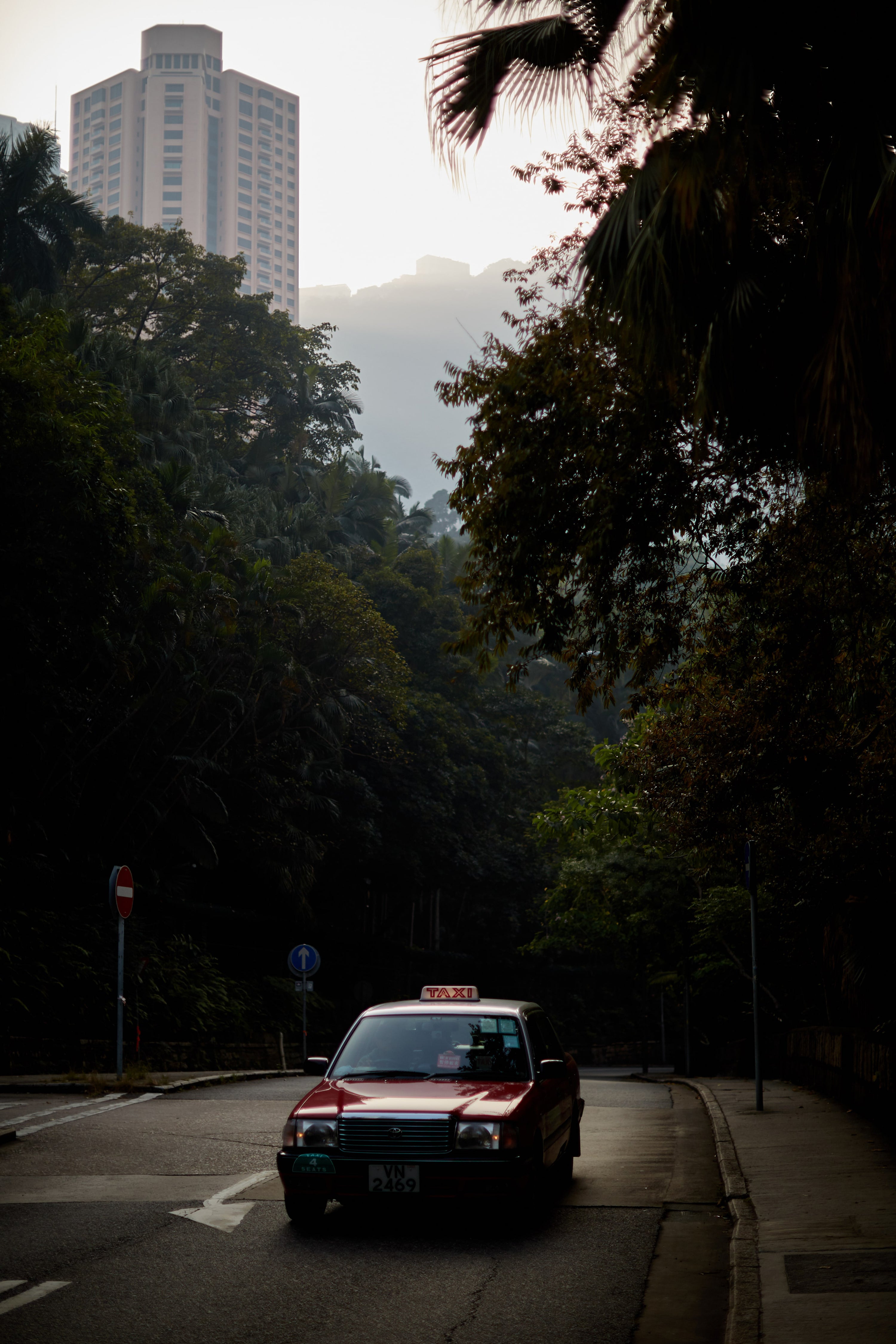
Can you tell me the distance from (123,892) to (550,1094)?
11.2m

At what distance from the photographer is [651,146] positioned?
9.26 meters

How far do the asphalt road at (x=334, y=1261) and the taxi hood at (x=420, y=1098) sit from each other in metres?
0.54

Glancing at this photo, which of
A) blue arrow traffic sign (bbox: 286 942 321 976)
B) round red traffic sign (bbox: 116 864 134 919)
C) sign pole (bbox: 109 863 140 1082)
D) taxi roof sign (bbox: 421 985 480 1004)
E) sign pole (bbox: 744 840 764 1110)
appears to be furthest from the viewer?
blue arrow traffic sign (bbox: 286 942 321 976)

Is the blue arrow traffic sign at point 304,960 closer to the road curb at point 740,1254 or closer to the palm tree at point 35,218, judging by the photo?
the road curb at point 740,1254

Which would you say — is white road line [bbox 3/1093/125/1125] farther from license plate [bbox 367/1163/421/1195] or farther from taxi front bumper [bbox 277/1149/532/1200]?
license plate [bbox 367/1163/421/1195]

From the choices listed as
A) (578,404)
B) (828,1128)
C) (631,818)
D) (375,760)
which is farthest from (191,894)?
(578,404)

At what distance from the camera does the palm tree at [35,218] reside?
45469 mm

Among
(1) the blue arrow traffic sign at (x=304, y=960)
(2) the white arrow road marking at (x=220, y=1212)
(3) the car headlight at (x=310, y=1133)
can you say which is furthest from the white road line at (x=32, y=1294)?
(1) the blue arrow traffic sign at (x=304, y=960)

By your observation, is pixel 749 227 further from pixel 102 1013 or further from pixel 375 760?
pixel 375 760

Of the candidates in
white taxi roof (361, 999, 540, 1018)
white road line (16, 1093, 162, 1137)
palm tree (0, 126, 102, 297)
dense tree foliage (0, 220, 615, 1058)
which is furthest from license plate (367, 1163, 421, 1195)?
palm tree (0, 126, 102, 297)

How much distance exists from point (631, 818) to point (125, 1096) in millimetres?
17820

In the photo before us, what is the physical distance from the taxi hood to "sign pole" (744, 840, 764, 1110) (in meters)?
7.12

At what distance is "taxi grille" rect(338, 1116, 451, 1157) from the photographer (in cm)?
802

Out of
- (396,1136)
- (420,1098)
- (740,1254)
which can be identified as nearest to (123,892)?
(420,1098)
